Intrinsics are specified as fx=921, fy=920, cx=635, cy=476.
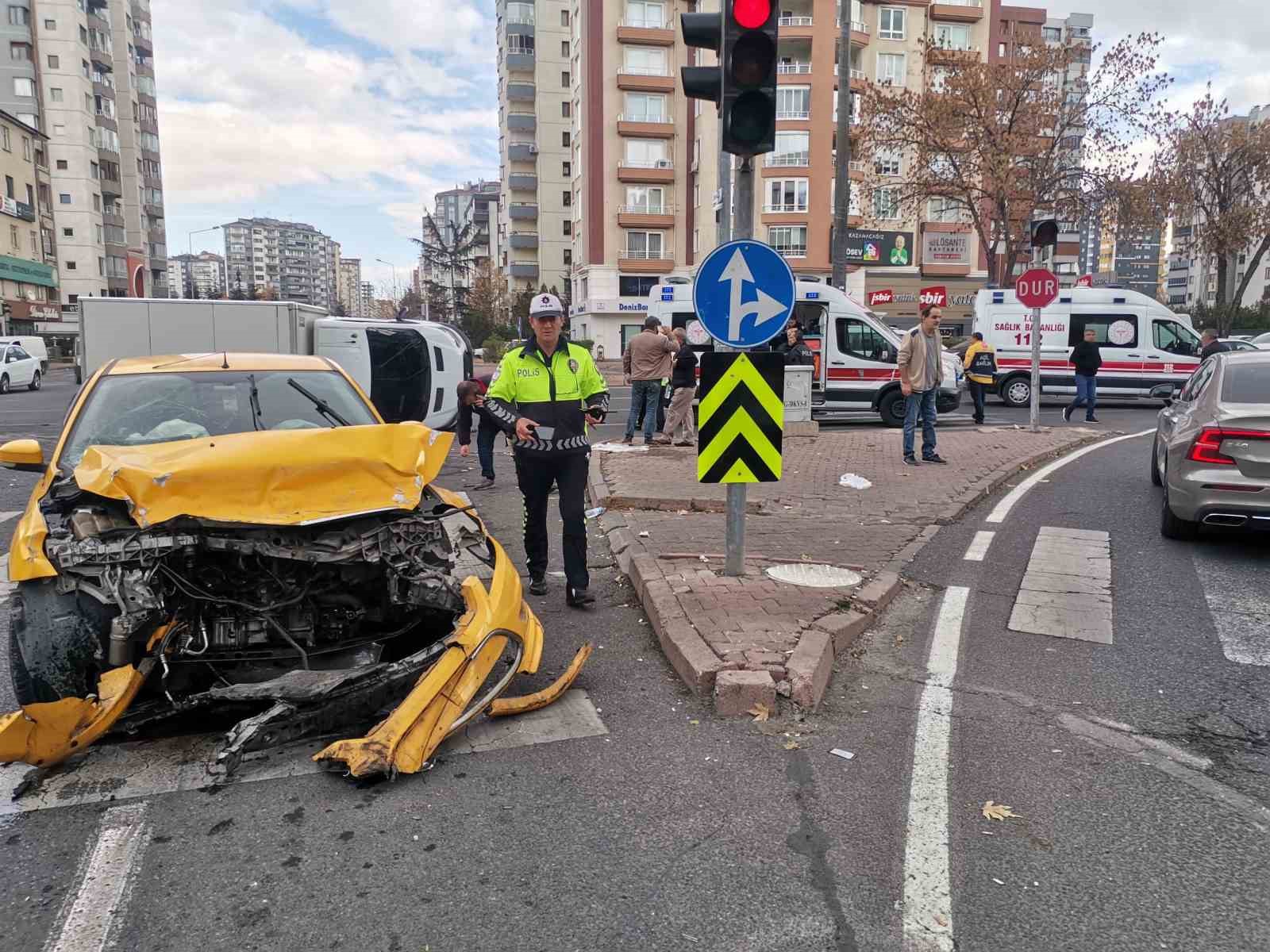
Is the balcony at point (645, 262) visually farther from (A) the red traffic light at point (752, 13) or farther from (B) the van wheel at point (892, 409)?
(A) the red traffic light at point (752, 13)

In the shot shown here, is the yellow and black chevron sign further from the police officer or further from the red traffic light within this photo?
the red traffic light

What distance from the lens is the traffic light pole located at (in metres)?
5.89

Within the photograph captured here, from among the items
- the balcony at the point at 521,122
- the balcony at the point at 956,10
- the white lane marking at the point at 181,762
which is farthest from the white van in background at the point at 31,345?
the balcony at the point at 521,122

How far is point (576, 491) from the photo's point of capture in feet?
19.5

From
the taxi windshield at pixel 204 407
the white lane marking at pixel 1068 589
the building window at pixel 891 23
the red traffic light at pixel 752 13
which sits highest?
the building window at pixel 891 23

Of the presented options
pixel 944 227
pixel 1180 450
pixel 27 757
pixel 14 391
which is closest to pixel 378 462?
pixel 27 757

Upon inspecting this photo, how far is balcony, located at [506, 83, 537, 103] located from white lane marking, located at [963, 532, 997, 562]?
79.2 meters

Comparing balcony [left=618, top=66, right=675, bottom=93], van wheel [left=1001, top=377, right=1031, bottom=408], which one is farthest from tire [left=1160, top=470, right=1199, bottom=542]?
balcony [left=618, top=66, right=675, bottom=93]

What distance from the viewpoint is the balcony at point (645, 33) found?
55.3 metres

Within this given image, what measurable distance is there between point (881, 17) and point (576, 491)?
183 ft

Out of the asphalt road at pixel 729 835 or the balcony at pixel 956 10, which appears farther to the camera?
the balcony at pixel 956 10

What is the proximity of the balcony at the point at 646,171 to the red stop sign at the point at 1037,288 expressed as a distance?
46.1 meters

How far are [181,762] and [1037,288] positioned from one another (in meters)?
13.7

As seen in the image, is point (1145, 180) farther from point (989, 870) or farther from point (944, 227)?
point (989, 870)
